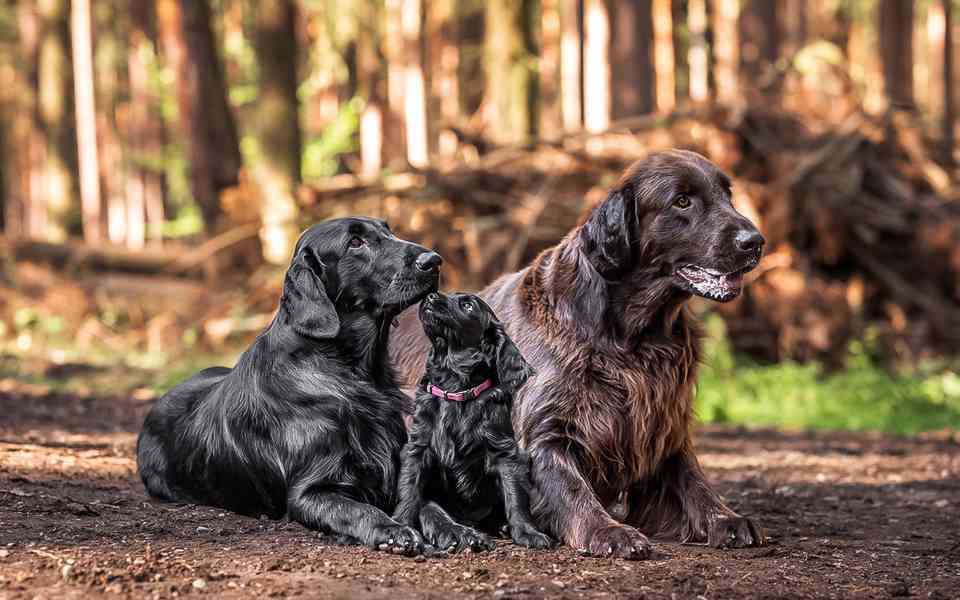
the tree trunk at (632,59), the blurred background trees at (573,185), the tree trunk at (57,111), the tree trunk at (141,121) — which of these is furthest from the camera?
the tree trunk at (141,121)

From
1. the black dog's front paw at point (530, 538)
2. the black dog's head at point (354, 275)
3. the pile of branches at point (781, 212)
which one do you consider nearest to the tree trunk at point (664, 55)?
the pile of branches at point (781, 212)

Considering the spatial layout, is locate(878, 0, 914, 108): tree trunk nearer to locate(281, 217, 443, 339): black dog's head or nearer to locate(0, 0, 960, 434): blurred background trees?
locate(0, 0, 960, 434): blurred background trees

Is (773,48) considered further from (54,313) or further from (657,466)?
(657,466)

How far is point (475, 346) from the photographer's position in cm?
522

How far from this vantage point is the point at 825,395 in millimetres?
12062

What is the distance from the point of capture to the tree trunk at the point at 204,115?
1848 cm

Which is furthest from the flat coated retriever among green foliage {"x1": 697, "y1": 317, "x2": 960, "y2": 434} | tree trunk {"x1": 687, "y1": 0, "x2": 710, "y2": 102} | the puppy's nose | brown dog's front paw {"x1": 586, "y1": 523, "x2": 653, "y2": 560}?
tree trunk {"x1": 687, "y1": 0, "x2": 710, "y2": 102}

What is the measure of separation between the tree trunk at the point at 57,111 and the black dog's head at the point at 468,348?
20432 millimetres

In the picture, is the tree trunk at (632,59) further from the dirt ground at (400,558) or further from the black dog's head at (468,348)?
the black dog's head at (468,348)

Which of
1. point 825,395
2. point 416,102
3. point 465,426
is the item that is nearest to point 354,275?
point 465,426

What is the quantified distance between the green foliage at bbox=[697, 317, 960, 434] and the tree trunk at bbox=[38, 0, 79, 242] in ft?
51.9

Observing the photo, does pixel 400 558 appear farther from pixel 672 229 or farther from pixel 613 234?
pixel 672 229

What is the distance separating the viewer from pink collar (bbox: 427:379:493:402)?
514cm

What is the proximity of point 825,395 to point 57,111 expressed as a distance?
1935 cm
